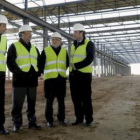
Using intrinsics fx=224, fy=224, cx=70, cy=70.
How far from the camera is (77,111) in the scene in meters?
4.83

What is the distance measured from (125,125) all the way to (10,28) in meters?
19.6

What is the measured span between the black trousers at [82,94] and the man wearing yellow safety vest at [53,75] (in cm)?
25

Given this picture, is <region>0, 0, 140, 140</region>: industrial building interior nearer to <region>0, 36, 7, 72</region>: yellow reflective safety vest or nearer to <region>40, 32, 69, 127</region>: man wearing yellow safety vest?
<region>40, 32, 69, 127</region>: man wearing yellow safety vest

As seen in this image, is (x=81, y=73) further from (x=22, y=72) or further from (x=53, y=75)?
(x=22, y=72)

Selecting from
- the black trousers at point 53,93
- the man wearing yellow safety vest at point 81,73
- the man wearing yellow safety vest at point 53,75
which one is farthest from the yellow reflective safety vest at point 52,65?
the man wearing yellow safety vest at point 81,73

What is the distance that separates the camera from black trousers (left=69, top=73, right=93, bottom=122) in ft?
15.4

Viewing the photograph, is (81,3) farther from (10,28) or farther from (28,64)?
(28,64)

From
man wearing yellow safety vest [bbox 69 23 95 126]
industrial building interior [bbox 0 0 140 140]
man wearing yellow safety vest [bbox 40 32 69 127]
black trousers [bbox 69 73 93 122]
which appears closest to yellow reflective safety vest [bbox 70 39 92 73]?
Result: man wearing yellow safety vest [bbox 69 23 95 126]

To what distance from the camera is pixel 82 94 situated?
4.79 m

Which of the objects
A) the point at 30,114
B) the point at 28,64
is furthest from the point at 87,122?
the point at 28,64

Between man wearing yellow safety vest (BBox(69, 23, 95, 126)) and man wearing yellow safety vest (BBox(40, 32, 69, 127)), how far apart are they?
24 cm

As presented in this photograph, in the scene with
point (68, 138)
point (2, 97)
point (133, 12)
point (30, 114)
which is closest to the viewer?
point (68, 138)

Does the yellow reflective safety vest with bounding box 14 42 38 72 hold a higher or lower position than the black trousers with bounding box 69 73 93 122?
higher

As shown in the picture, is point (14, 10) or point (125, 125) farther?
point (14, 10)
